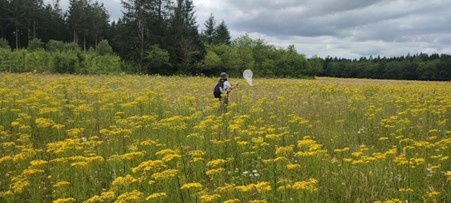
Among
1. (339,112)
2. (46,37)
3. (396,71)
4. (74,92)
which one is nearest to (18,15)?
(46,37)

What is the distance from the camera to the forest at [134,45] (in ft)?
108

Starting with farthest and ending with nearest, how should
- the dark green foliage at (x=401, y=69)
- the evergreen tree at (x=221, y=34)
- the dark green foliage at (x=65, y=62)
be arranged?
1. the dark green foliage at (x=401, y=69)
2. the evergreen tree at (x=221, y=34)
3. the dark green foliage at (x=65, y=62)

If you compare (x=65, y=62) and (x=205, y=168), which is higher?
(x=65, y=62)

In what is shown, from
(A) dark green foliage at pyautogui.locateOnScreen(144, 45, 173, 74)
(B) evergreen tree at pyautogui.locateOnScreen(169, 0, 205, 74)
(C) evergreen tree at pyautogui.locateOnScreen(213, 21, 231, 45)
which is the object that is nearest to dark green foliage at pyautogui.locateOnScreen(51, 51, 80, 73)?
(A) dark green foliage at pyautogui.locateOnScreen(144, 45, 173, 74)

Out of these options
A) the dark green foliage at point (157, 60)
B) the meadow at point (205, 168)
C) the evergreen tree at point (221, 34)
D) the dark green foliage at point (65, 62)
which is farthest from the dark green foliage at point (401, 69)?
the meadow at point (205, 168)

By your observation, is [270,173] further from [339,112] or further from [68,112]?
[339,112]

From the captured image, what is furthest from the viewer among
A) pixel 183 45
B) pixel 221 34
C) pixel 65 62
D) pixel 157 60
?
pixel 221 34

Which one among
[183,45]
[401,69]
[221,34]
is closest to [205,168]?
[183,45]

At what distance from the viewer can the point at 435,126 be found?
843 centimetres

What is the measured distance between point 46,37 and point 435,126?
77.1 metres

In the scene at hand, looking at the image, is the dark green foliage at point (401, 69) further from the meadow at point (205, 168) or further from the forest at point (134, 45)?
the meadow at point (205, 168)

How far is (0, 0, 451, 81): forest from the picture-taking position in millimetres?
33000

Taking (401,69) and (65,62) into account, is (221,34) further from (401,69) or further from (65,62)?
(401,69)

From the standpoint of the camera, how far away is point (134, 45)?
47781mm
